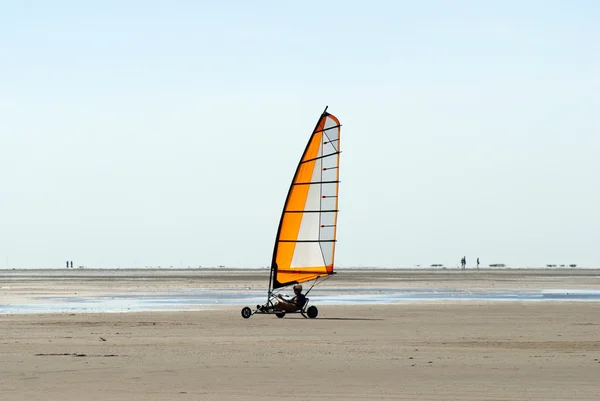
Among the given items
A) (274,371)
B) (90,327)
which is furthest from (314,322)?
(274,371)

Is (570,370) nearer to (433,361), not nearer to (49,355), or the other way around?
(433,361)

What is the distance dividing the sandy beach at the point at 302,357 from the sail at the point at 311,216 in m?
2.38

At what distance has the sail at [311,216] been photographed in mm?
34250

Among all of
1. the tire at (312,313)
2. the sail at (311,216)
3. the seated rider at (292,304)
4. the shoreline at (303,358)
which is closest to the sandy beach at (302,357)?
the shoreline at (303,358)

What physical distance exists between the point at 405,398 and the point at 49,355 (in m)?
8.19

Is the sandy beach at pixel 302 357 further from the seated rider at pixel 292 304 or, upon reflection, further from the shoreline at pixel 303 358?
the seated rider at pixel 292 304

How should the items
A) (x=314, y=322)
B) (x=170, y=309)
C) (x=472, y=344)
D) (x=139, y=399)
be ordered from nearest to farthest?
(x=139, y=399)
(x=472, y=344)
(x=314, y=322)
(x=170, y=309)

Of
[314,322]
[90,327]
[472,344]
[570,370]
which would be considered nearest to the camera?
[570,370]

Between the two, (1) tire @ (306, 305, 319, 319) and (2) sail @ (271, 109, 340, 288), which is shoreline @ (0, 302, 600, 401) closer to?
(1) tire @ (306, 305, 319, 319)

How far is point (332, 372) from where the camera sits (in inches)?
671

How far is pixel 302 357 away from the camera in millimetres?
19516

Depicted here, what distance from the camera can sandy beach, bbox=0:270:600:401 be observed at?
14.8 m

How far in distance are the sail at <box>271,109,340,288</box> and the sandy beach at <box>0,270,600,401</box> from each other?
7.82 feet

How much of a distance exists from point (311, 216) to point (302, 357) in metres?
15.0
